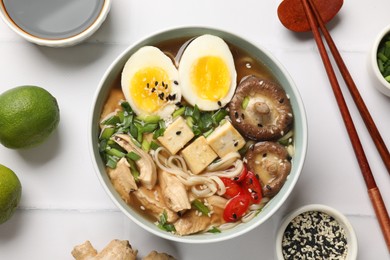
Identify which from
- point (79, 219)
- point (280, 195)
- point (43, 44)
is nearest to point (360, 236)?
point (280, 195)

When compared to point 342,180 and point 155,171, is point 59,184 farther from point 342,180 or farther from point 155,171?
point 342,180

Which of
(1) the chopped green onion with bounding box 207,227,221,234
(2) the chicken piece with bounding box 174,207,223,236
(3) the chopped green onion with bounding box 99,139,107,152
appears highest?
(3) the chopped green onion with bounding box 99,139,107,152

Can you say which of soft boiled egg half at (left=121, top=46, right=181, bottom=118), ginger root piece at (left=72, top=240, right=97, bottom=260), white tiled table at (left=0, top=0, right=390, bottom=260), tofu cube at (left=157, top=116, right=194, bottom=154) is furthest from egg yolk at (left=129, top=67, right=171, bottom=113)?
ginger root piece at (left=72, top=240, right=97, bottom=260)

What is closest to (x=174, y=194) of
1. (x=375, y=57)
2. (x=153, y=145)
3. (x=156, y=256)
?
(x=153, y=145)

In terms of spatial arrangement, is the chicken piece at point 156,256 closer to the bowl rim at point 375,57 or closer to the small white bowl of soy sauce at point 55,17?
the small white bowl of soy sauce at point 55,17

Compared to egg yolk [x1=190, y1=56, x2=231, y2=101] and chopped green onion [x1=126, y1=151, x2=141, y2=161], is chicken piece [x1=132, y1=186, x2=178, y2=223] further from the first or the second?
egg yolk [x1=190, y1=56, x2=231, y2=101]
